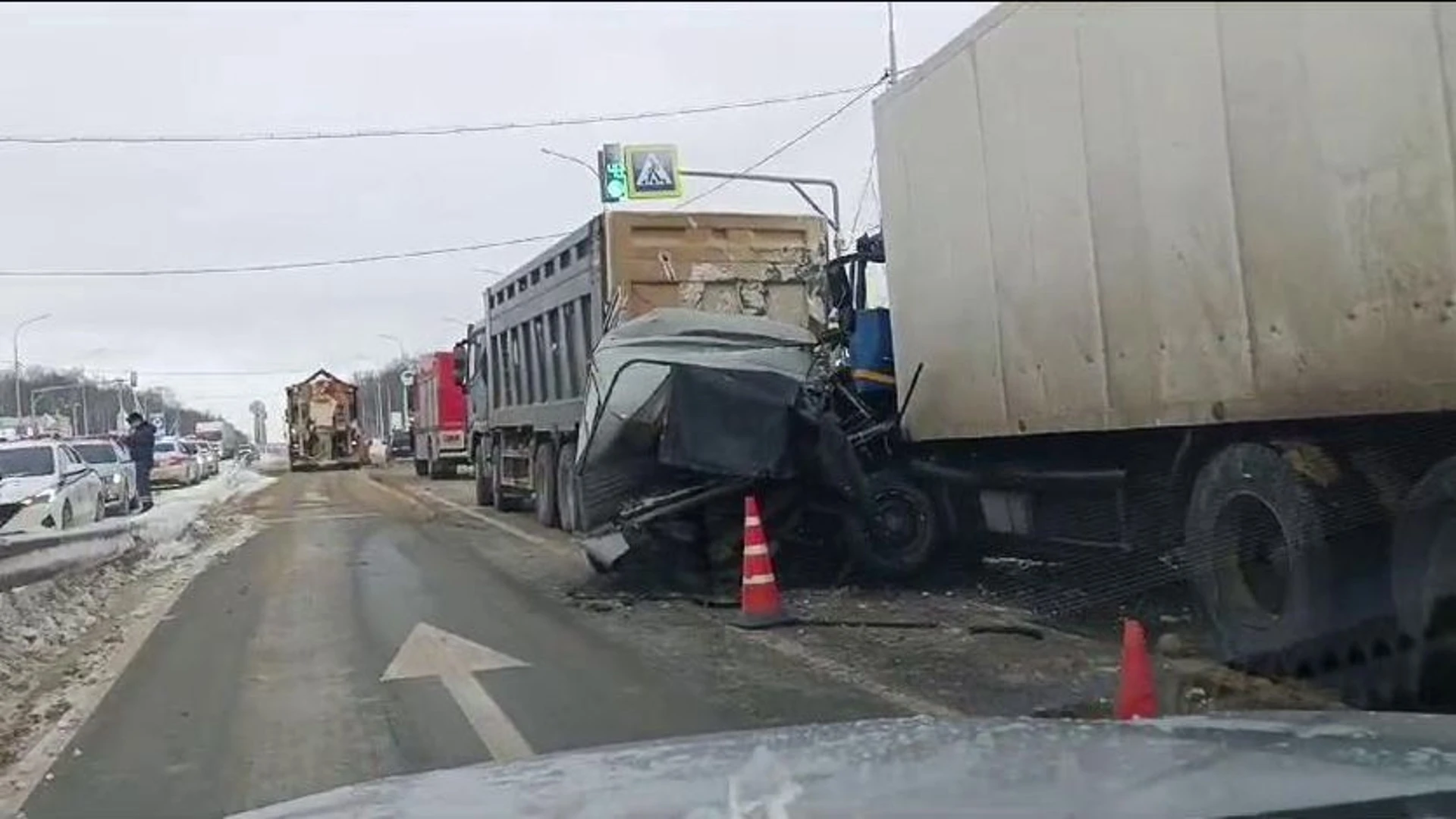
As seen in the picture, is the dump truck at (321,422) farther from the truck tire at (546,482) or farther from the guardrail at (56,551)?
the guardrail at (56,551)

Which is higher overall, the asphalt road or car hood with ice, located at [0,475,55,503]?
car hood with ice, located at [0,475,55,503]

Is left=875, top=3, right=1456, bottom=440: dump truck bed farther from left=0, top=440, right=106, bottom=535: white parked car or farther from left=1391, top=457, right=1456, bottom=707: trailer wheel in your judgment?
left=0, top=440, right=106, bottom=535: white parked car

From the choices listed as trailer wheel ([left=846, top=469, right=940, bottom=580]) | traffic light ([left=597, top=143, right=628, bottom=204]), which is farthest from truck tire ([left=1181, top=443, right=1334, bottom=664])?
traffic light ([left=597, top=143, right=628, bottom=204])

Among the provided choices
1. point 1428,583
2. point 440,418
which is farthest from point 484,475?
point 1428,583

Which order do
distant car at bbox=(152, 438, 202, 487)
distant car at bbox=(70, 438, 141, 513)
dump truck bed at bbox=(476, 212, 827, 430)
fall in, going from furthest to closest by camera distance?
distant car at bbox=(152, 438, 202, 487) < distant car at bbox=(70, 438, 141, 513) < dump truck bed at bbox=(476, 212, 827, 430)

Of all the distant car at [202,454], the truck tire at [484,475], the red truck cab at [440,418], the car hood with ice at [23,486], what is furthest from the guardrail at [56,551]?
the distant car at [202,454]

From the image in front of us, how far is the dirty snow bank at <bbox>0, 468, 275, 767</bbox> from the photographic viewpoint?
8.36 m

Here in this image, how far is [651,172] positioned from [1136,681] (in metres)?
22.4

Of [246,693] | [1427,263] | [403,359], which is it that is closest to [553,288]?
[246,693]

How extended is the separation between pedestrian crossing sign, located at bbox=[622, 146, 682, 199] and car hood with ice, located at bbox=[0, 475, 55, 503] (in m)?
11.5

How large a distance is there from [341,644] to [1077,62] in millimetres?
5801

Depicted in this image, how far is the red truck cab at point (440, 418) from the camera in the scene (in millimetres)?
36125

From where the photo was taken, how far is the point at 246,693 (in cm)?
816

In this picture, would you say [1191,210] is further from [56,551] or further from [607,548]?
[56,551]
